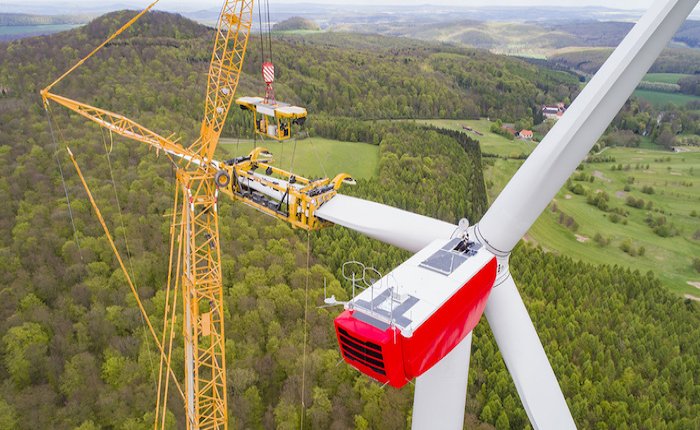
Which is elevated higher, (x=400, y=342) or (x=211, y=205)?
(x=400, y=342)

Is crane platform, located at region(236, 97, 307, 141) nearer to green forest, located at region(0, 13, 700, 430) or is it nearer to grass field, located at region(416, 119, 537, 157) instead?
green forest, located at region(0, 13, 700, 430)

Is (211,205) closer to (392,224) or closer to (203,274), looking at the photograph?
(203,274)

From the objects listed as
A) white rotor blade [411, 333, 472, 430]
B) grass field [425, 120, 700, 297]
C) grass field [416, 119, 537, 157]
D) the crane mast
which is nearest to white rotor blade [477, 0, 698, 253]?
white rotor blade [411, 333, 472, 430]

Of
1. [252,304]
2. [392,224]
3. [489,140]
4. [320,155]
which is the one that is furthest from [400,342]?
[489,140]

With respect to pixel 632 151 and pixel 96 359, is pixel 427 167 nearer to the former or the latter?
pixel 96 359

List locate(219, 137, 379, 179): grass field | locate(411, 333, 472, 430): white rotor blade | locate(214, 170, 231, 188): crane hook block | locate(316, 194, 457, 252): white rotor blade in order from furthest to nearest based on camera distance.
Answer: locate(219, 137, 379, 179): grass field, locate(214, 170, 231, 188): crane hook block, locate(316, 194, 457, 252): white rotor blade, locate(411, 333, 472, 430): white rotor blade

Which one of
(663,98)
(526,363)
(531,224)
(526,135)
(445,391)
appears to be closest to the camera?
(531,224)

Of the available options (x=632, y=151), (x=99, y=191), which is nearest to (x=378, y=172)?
(x=99, y=191)

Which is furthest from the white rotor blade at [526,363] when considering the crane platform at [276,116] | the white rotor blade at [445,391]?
the crane platform at [276,116]
